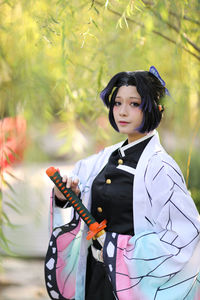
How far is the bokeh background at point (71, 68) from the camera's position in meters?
1.58

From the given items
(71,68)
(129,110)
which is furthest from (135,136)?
(71,68)

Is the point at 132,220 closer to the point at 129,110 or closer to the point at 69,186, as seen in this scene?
the point at 69,186

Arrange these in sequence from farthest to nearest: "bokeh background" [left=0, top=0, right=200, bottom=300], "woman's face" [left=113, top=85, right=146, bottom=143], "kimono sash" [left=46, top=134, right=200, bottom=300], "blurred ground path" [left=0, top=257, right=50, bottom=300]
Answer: "blurred ground path" [left=0, top=257, right=50, bottom=300]
"bokeh background" [left=0, top=0, right=200, bottom=300]
"woman's face" [left=113, top=85, right=146, bottom=143]
"kimono sash" [left=46, top=134, right=200, bottom=300]

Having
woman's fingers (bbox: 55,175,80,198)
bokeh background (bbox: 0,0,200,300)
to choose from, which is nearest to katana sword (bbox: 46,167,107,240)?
woman's fingers (bbox: 55,175,80,198)

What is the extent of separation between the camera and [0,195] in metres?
1.84

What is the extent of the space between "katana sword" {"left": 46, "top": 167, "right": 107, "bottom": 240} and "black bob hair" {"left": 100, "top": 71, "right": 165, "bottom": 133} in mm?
286

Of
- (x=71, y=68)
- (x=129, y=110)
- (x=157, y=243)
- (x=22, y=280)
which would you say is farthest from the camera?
(x=22, y=280)

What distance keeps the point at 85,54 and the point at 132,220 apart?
1532 mm

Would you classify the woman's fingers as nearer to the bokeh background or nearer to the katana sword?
the katana sword

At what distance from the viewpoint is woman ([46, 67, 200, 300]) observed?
3.92 feet

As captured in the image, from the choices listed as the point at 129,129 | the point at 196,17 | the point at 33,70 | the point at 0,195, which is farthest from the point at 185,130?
the point at 129,129

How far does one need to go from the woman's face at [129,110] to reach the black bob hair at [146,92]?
15mm

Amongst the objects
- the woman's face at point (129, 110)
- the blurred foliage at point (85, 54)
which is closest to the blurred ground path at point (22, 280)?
the blurred foliage at point (85, 54)

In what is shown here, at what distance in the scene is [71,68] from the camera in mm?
2572
